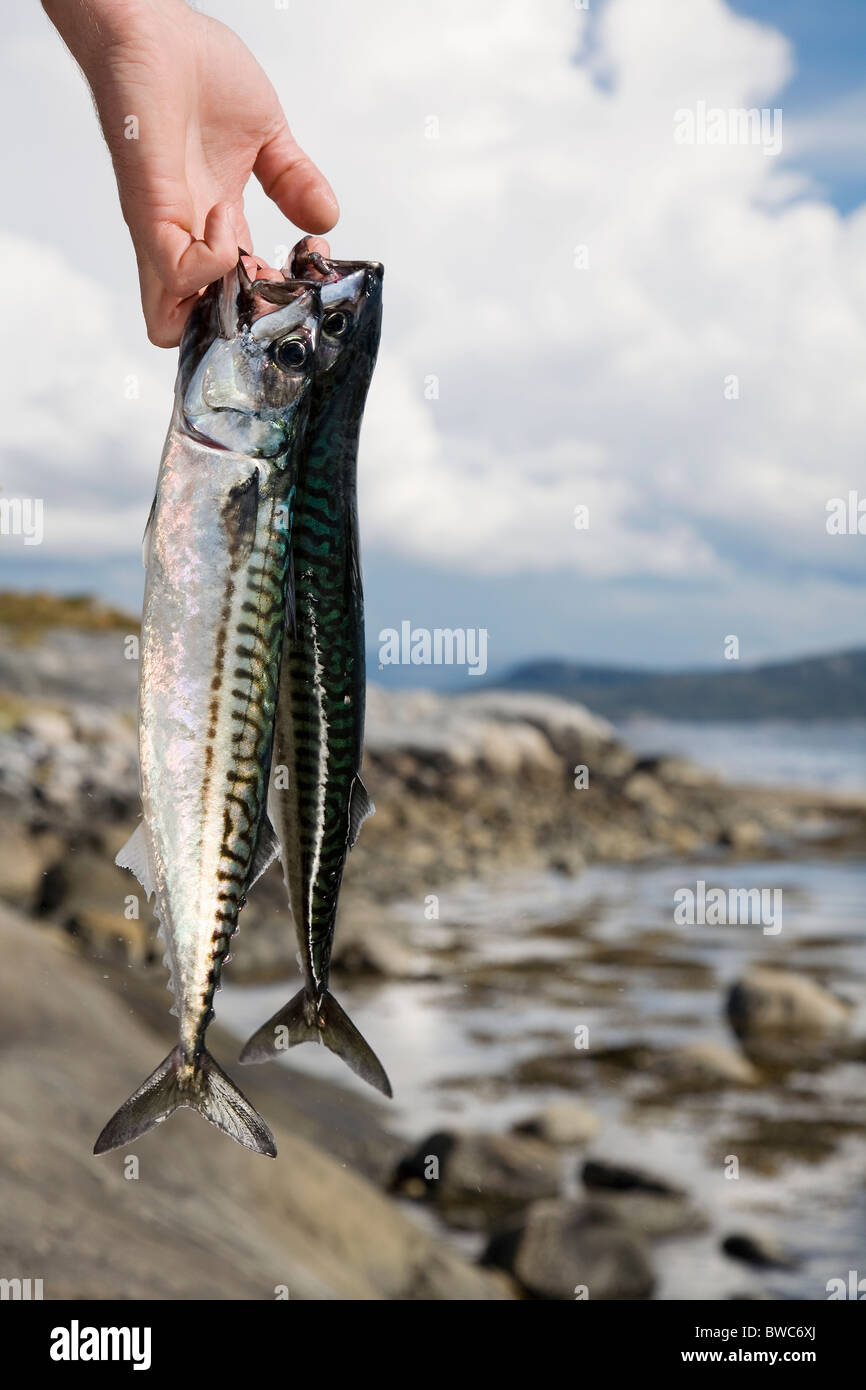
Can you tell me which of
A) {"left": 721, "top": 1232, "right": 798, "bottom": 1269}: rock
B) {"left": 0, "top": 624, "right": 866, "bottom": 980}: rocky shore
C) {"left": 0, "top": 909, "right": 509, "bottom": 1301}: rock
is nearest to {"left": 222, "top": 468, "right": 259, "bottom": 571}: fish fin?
{"left": 0, "top": 909, "right": 509, "bottom": 1301}: rock

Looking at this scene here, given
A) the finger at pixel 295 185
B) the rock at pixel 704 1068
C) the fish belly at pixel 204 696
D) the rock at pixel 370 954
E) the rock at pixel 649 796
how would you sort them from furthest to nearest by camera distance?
the rock at pixel 649 796 → the rock at pixel 370 954 → the rock at pixel 704 1068 → the finger at pixel 295 185 → the fish belly at pixel 204 696

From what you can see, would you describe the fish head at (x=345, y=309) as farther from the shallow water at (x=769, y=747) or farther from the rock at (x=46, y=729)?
the shallow water at (x=769, y=747)

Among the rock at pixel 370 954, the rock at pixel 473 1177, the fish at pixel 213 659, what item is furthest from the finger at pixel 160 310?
the rock at pixel 370 954

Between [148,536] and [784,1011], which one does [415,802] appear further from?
[148,536]

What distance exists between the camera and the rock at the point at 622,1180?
9.21 m

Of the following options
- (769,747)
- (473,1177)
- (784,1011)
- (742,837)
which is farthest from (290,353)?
(769,747)

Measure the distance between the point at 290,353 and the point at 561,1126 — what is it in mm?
8659

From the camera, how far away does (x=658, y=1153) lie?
32.8ft

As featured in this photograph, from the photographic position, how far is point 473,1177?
9188mm

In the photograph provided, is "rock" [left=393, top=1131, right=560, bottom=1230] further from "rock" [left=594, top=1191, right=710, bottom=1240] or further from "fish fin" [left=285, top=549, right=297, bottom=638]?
"fish fin" [left=285, top=549, right=297, bottom=638]

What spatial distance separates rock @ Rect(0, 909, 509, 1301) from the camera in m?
5.89

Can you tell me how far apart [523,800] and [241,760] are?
835 inches
